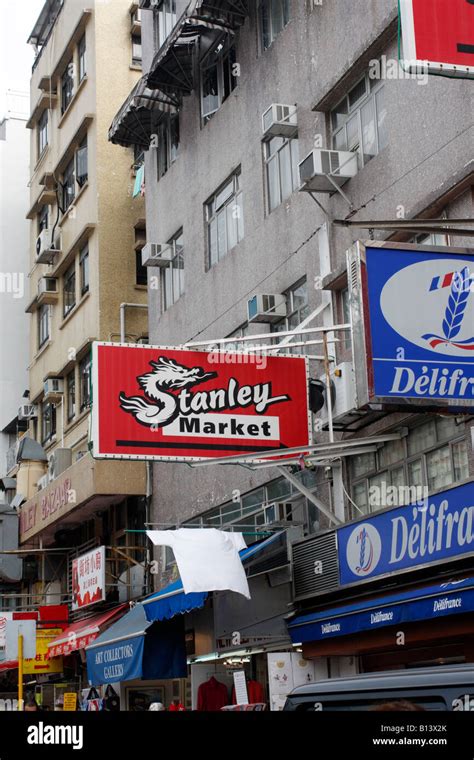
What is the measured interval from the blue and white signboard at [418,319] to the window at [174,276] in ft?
38.8

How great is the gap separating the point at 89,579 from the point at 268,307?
9.41 metres

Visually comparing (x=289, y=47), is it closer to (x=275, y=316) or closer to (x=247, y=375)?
(x=275, y=316)

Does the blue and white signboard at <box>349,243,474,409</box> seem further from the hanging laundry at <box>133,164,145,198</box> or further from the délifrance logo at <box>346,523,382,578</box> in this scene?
the hanging laundry at <box>133,164,145,198</box>

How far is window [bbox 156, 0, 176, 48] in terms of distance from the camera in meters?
23.8

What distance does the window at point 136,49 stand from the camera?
2958 cm

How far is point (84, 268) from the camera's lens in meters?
29.8

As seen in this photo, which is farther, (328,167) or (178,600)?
(178,600)

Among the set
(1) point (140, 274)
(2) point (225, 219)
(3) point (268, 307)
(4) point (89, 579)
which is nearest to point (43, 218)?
(1) point (140, 274)

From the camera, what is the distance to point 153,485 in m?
23.8

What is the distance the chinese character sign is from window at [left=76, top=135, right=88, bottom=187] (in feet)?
32.1

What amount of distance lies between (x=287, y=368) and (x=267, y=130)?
13.7ft

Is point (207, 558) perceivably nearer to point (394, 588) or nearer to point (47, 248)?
point (394, 588)

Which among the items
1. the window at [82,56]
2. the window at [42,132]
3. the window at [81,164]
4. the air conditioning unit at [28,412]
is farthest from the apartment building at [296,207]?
the air conditioning unit at [28,412]
